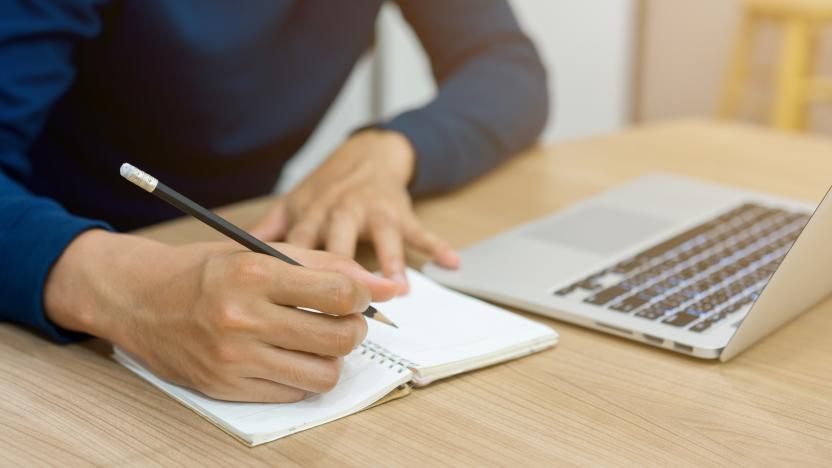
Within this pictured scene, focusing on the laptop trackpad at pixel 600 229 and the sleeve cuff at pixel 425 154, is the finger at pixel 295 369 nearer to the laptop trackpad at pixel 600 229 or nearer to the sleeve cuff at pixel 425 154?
the laptop trackpad at pixel 600 229

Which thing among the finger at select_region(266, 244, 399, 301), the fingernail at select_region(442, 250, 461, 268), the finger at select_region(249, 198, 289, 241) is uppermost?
the finger at select_region(266, 244, 399, 301)

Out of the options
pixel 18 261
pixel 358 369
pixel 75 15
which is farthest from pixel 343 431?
pixel 75 15

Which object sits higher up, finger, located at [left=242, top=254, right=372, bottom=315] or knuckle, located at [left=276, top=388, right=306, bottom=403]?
finger, located at [left=242, top=254, right=372, bottom=315]

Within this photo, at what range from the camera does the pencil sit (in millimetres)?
563

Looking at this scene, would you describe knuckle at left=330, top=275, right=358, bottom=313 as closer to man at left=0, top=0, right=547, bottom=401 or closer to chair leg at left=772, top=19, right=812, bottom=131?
man at left=0, top=0, right=547, bottom=401

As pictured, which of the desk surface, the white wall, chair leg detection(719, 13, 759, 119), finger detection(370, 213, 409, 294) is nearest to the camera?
the desk surface

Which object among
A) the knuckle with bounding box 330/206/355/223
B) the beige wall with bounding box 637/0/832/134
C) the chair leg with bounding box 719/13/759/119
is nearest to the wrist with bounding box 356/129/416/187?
the knuckle with bounding box 330/206/355/223

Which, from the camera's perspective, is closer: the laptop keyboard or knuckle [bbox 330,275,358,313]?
knuckle [bbox 330,275,358,313]

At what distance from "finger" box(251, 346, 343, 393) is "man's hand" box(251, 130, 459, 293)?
0.54ft

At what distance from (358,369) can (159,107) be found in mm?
592

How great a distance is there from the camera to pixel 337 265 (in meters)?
0.64

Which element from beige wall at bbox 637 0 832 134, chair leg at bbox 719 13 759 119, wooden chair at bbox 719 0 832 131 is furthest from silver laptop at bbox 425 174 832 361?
beige wall at bbox 637 0 832 134

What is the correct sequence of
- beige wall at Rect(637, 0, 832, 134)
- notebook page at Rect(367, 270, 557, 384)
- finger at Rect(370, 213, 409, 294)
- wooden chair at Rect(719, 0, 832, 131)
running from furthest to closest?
beige wall at Rect(637, 0, 832, 134) < wooden chair at Rect(719, 0, 832, 131) < finger at Rect(370, 213, 409, 294) < notebook page at Rect(367, 270, 557, 384)

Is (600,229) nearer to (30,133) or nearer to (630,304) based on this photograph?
(630,304)
